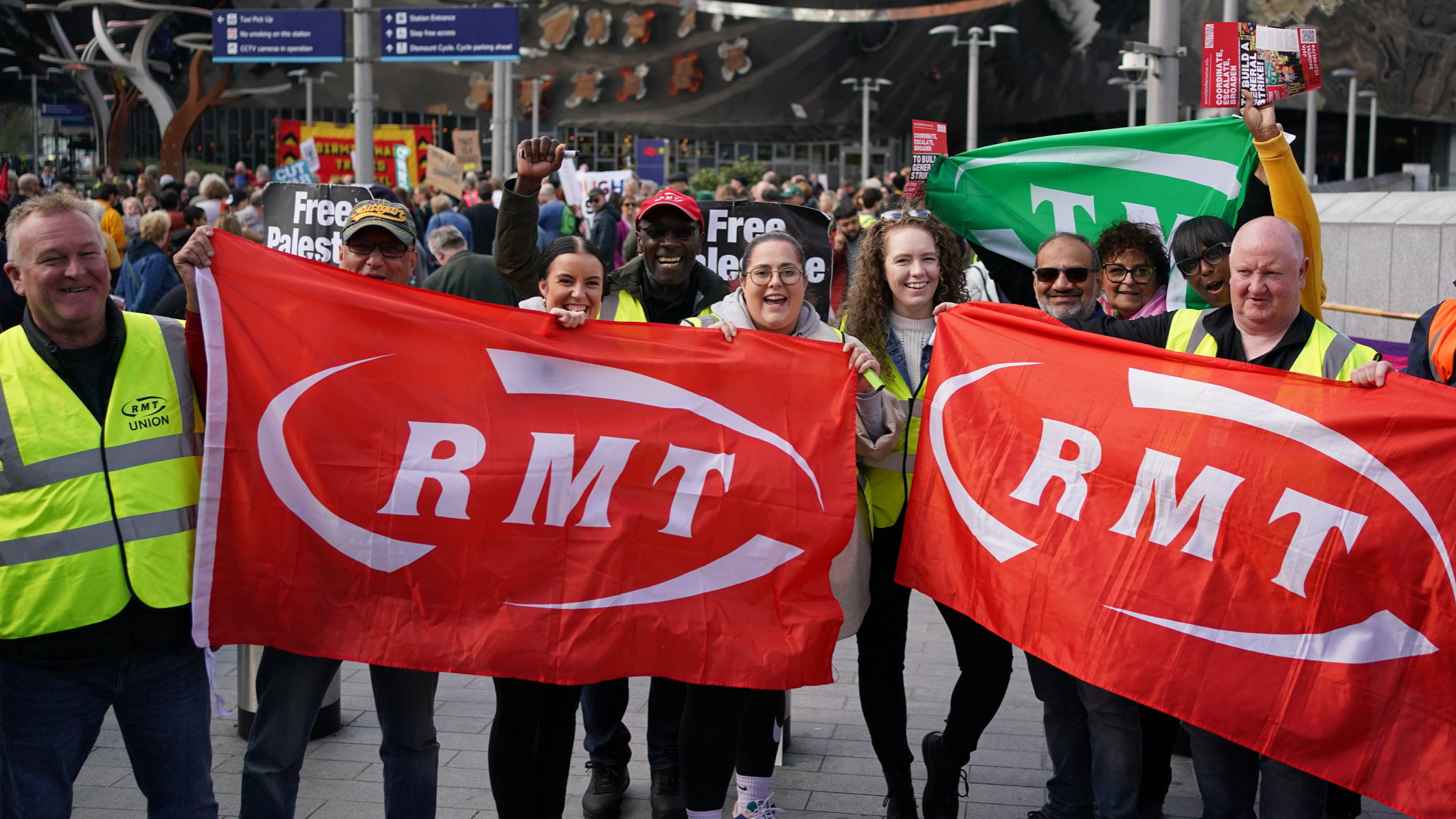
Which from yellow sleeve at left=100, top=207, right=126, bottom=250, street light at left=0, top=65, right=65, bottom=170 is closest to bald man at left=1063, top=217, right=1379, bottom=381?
yellow sleeve at left=100, top=207, right=126, bottom=250

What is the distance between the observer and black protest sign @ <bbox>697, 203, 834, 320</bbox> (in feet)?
20.4

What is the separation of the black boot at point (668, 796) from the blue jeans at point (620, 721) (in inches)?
1.0

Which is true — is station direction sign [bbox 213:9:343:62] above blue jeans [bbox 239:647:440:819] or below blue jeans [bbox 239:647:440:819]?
above

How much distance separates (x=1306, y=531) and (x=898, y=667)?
4.48 ft

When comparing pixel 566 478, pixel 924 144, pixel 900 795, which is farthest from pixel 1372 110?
pixel 566 478

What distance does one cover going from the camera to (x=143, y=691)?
326 centimetres

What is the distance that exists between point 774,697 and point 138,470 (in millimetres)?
2004

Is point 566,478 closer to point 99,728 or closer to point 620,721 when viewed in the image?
point 620,721

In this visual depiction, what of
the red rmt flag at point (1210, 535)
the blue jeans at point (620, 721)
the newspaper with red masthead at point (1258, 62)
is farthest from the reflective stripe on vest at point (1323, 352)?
the blue jeans at point (620, 721)

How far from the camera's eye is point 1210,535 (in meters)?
3.51

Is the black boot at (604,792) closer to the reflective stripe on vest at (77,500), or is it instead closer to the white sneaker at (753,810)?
the white sneaker at (753,810)

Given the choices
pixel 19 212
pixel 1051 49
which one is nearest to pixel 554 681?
pixel 19 212

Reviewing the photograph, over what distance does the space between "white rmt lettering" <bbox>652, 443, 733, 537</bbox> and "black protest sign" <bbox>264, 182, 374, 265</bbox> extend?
4234mm

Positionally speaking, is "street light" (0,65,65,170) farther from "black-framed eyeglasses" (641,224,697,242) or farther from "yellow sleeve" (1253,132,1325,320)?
"yellow sleeve" (1253,132,1325,320)
